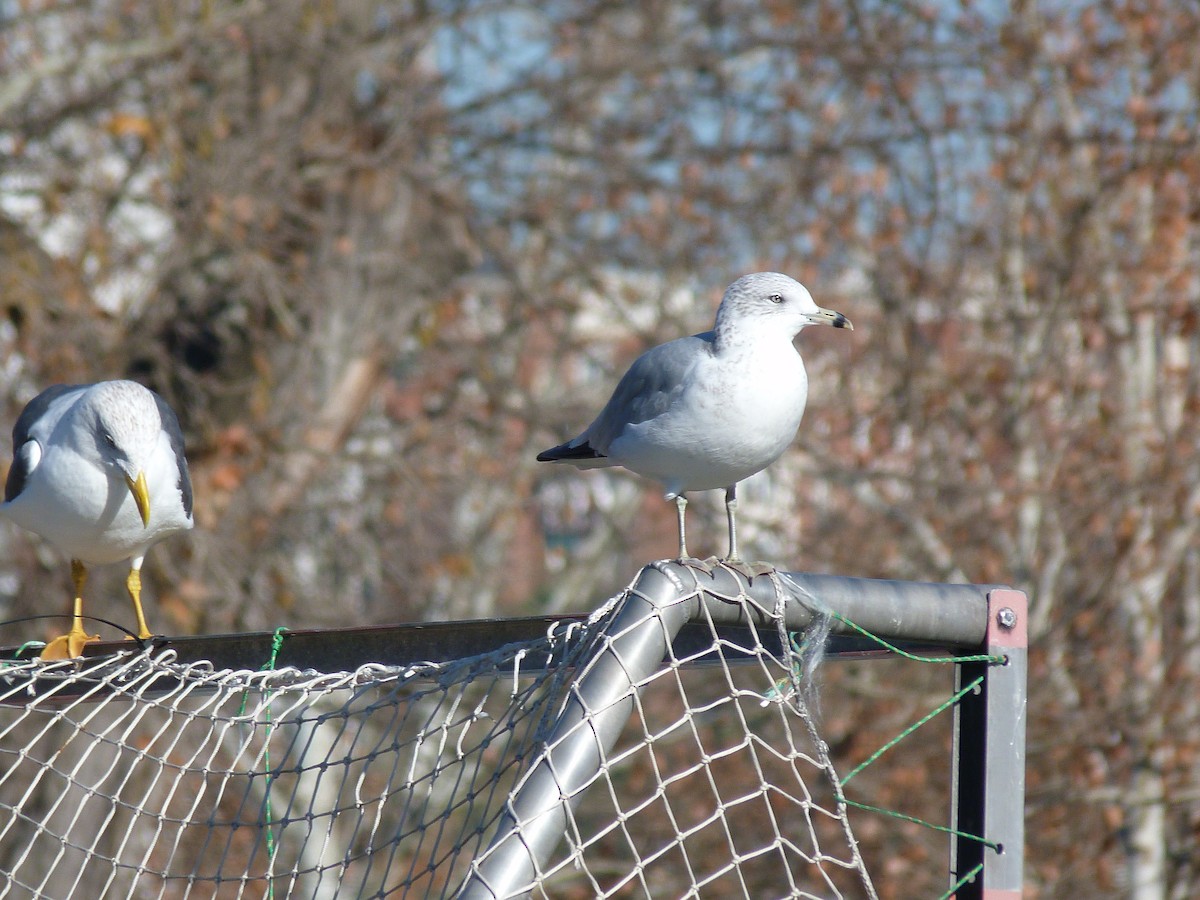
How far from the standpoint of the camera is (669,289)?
8.84m

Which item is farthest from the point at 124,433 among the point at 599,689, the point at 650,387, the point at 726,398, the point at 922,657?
the point at 922,657

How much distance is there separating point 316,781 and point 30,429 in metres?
1.54

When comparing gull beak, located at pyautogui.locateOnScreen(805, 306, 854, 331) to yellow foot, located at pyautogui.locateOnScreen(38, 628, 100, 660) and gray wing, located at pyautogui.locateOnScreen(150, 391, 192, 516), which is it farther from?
yellow foot, located at pyautogui.locateOnScreen(38, 628, 100, 660)

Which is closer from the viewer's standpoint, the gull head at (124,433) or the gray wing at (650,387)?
the gray wing at (650,387)

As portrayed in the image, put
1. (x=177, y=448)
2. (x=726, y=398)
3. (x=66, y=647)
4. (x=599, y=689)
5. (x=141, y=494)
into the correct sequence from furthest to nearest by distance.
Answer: (x=177, y=448) < (x=66, y=647) < (x=141, y=494) < (x=726, y=398) < (x=599, y=689)

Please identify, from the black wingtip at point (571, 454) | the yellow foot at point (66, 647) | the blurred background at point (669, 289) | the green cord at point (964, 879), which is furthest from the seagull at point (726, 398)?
the blurred background at point (669, 289)

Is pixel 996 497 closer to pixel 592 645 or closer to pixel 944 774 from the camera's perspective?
pixel 944 774

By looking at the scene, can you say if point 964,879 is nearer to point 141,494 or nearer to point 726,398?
point 726,398

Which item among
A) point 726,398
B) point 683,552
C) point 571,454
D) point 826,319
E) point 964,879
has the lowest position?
point 964,879

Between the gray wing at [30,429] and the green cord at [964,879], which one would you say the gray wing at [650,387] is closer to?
the green cord at [964,879]

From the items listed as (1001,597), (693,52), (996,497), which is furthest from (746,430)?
(693,52)

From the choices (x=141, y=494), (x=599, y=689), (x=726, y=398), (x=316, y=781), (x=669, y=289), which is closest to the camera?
(x=599, y=689)

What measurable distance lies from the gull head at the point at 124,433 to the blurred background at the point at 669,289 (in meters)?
2.91

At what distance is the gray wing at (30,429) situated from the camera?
164 inches
